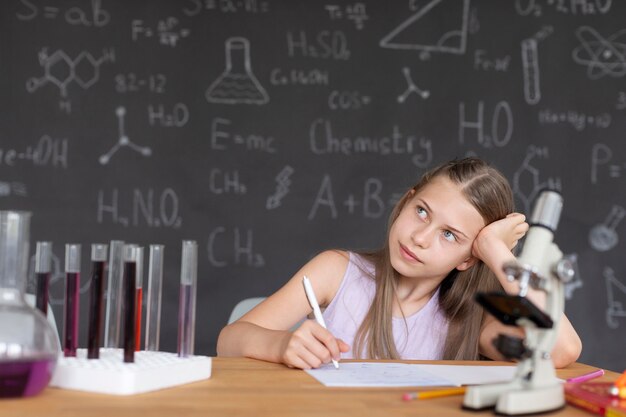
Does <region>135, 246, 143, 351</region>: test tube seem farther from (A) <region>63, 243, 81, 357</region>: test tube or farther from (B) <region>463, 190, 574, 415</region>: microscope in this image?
(B) <region>463, 190, 574, 415</region>: microscope

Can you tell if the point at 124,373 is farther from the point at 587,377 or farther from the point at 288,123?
the point at 288,123

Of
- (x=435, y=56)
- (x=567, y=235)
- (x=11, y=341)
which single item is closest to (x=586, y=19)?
(x=435, y=56)

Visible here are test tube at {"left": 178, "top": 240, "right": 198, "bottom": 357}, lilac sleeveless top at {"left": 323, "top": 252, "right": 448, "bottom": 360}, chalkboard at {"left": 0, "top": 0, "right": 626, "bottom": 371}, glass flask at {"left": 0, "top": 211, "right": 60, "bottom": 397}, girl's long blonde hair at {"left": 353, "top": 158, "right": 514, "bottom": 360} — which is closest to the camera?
glass flask at {"left": 0, "top": 211, "right": 60, "bottom": 397}

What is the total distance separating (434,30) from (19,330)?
3002 millimetres

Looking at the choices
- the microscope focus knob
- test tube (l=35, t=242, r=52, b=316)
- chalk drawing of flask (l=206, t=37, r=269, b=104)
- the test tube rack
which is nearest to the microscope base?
the microscope focus knob

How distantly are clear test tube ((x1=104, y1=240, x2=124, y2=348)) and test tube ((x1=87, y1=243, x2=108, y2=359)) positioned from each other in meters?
0.07

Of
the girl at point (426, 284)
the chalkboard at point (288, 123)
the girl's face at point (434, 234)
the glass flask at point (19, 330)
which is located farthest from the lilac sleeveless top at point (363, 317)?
the chalkboard at point (288, 123)

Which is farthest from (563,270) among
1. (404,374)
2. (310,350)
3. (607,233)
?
(607,233)

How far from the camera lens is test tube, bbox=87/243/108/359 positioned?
1.27 metres

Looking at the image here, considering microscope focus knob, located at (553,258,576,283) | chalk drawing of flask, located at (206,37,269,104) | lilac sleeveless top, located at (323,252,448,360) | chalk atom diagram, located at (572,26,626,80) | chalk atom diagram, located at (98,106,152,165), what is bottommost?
lilac sleeveless top, located at (323,252,448,360)

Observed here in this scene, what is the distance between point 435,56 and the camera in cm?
375

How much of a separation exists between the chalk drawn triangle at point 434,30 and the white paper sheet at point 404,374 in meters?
2.39

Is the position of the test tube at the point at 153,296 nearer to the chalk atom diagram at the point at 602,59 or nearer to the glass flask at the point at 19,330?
the glass flask at the point at 19,330

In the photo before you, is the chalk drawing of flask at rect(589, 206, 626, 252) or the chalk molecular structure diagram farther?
the chalk drawing of flask at rect(589, 206, 626, 252)
